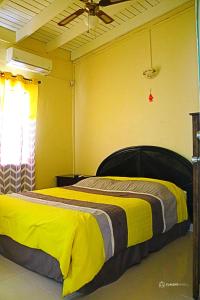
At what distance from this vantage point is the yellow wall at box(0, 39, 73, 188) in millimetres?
4488

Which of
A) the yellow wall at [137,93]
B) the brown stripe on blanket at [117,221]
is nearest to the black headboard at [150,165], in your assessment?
the yellow wall at [137,93]

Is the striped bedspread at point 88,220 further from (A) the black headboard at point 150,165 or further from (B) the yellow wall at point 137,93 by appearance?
(B) the yellow wall at point 137,93

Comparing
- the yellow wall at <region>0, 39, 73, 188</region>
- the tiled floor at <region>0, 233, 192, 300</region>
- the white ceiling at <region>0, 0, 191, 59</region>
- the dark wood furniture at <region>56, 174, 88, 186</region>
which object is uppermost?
the white ceiling at <region>0, 0, 191, 59</region>

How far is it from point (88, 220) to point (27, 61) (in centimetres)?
301

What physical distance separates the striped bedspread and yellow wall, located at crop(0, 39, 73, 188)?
1.35 meters

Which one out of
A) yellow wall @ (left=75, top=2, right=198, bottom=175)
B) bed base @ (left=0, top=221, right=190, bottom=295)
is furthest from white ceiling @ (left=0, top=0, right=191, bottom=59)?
bed base @ (left=0, top=221, right=190, bottom=295)

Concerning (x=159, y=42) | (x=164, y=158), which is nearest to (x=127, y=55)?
(x=159, y=42)

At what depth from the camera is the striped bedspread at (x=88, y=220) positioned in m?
1.90

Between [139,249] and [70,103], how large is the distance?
3.36 meters

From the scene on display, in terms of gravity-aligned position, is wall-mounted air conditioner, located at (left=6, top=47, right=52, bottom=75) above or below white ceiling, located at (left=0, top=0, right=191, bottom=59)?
A: below

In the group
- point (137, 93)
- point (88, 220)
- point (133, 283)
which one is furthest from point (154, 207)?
point (137, 93)

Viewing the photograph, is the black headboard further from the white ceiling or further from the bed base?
the white ceiling

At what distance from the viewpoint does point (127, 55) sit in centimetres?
420

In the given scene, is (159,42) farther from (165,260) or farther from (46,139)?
(165,260)
